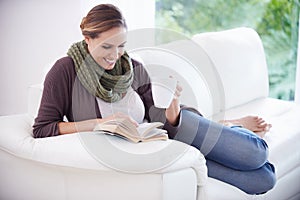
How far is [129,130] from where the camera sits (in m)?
A: 1.79

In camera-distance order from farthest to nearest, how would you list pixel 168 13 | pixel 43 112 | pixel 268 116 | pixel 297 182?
A: pixel 168 13 < pixel 268 116 < pixel 297 182 < pixel 43 112

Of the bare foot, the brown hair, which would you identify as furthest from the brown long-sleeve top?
the bare foot

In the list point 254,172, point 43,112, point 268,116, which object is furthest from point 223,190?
point 268,116

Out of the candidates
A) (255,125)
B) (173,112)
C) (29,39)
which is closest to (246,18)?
(255,125)

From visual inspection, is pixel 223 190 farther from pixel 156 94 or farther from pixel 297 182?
pixel 297 182

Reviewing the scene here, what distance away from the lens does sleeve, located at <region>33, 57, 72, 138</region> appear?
1923 mm

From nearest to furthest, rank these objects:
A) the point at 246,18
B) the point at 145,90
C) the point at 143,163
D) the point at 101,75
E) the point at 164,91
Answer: the point at 143,163
the point at 164,91
the point at 101,75
the point at 145,90
the point at 246,18

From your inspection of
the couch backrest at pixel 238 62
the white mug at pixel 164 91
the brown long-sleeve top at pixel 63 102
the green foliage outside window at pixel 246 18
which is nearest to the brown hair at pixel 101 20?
the brown long-sleeve top at pixel 63 102

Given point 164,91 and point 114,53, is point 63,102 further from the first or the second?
point 164,91

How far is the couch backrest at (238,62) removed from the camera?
9.14ft

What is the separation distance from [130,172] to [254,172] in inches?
22.7

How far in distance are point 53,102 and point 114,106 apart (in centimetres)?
23

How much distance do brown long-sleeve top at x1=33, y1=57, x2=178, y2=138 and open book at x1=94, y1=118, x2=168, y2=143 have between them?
7.4 inches

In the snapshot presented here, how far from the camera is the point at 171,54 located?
2385mm
